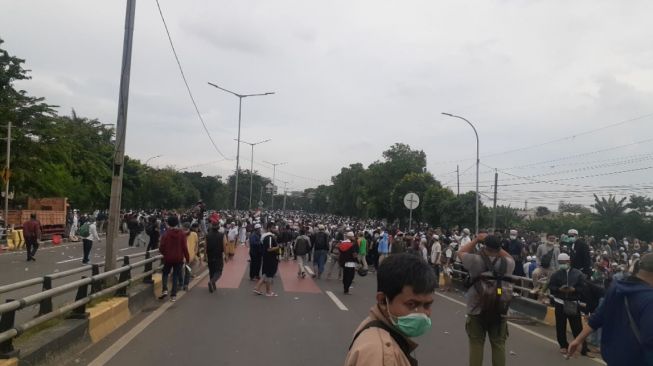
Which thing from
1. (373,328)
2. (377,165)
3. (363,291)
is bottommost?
(363,291)

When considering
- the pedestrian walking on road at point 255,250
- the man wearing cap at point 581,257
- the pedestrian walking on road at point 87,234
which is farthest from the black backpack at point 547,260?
the pedestrian walking on road at point 87,234

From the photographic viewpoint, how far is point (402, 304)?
2600mm

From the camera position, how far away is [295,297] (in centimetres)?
1432

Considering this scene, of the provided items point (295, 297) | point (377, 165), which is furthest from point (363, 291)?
point (377, 165)

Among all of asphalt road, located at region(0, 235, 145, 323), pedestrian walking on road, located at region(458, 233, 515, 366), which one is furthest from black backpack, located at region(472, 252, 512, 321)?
asphalt road, located at region(0, 235, 145, 323)

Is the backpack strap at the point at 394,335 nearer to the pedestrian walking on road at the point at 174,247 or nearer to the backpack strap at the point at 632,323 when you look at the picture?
the backpack strap at the point at 632,323

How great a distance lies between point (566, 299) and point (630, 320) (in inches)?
233

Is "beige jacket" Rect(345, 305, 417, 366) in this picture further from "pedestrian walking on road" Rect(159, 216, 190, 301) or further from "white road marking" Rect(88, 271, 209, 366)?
"pedestrian walking on road" Rect(159, 216, 190, 301)

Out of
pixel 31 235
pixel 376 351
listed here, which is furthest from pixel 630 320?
pixel 31 235

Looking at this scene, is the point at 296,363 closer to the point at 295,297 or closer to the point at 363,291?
the point at 295,297

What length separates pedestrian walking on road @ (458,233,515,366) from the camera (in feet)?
20.2

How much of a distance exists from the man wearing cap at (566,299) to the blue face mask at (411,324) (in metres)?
7.67

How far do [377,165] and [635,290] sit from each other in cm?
6410

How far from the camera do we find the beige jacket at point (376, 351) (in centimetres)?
228
